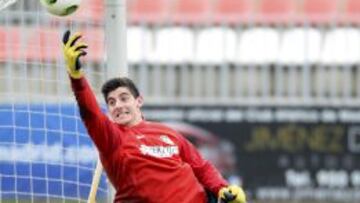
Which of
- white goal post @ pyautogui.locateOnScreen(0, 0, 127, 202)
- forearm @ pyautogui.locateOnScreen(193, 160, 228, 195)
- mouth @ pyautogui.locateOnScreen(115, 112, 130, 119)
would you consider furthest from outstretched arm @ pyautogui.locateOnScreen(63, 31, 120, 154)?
white goal post @ pyautogui.locateOnScreen(0, 0, 127, 202)

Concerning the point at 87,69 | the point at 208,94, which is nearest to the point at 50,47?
→ the point at 87,69

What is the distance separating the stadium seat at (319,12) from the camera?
1506 cm

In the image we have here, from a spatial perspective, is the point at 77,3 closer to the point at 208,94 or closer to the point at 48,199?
the point at 48,199

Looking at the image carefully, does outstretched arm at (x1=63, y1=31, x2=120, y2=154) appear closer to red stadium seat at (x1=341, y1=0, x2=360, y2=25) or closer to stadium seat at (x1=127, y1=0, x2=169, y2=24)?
stadium seat at (x1=127, y1=0, x2=169, y2=24)

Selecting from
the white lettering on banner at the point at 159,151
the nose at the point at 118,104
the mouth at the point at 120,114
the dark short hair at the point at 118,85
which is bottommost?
the white lettering on banner at the point at 159,151

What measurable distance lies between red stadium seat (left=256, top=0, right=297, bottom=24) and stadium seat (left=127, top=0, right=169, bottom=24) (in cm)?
103

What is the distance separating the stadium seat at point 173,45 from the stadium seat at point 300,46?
988 millimetres

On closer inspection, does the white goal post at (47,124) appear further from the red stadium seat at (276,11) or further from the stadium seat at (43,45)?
the red stadium seat at (276,11)

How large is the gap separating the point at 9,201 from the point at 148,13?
290 inches

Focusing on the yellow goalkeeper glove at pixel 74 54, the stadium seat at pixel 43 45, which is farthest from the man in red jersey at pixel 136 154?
the stadium seat at pixel 43 45

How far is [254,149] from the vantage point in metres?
14.5

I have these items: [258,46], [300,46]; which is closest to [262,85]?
[258,46]

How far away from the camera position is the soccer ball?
673cm

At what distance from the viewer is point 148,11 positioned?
15.1 m
